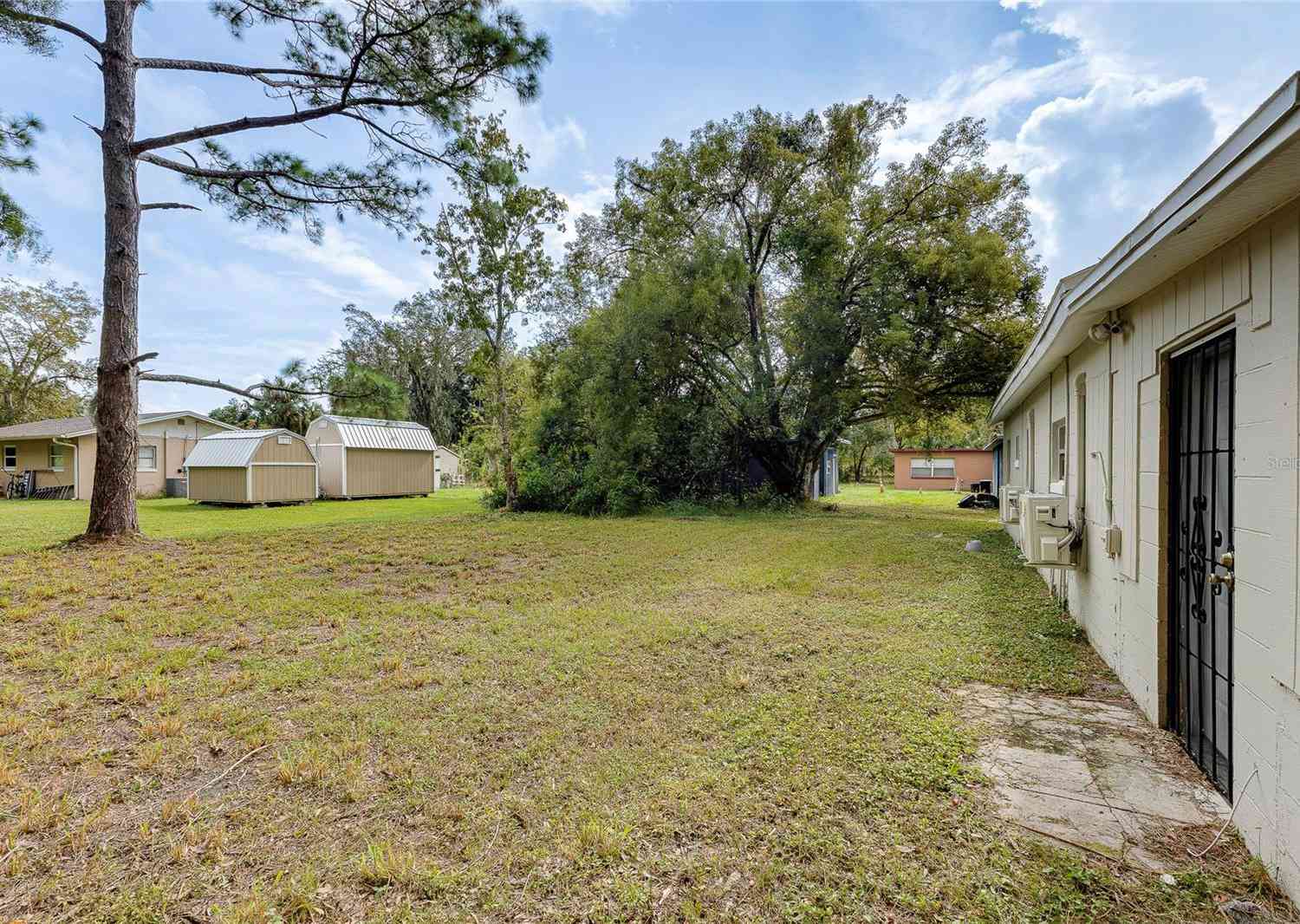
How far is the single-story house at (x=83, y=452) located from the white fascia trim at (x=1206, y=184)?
22350 mm

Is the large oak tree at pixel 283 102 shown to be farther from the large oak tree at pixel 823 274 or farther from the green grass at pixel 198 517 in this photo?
the large oak tree at pixel 823 274

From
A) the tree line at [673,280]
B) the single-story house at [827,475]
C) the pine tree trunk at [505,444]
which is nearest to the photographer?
the tree line at [673,280]

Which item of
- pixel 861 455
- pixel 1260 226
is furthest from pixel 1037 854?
pixel 861 455

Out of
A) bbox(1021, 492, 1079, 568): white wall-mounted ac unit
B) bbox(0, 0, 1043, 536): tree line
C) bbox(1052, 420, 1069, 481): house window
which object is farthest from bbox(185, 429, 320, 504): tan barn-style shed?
bbox(1052, 420, 1069, 481): house window

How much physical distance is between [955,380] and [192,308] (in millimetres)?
15784

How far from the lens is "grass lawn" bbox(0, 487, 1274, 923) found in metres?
1.70

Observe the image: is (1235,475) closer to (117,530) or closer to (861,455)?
(117,530)

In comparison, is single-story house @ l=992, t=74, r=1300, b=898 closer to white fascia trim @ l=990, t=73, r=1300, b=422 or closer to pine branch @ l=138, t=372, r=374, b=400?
white fascia trim @ l=990, t=73, r=1300, b=422

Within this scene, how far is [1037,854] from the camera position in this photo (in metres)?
1.82

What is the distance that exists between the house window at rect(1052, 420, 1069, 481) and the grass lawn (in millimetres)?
1261

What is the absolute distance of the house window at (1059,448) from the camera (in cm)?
530

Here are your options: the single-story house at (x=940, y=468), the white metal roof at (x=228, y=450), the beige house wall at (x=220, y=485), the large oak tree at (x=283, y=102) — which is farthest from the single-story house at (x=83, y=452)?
the single-story house at (x=940, y=468)

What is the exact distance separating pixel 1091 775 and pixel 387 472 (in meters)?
19.3

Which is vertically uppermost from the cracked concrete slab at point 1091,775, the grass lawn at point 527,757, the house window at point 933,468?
the house window at point 933,468
